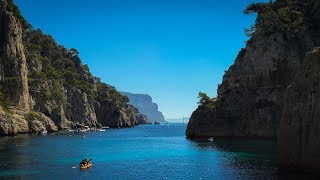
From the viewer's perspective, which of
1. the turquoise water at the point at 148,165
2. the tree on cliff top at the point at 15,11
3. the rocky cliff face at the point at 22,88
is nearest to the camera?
the turquoise water at the point at 148,165

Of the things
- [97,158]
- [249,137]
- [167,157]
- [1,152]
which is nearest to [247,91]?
[249,137]

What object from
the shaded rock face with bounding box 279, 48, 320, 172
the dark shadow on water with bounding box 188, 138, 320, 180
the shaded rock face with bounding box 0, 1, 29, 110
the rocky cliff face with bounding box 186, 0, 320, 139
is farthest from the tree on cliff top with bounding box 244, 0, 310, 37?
the shaded rock face with bounding box 0, 1, 29, 110

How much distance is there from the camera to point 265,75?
11719 cm

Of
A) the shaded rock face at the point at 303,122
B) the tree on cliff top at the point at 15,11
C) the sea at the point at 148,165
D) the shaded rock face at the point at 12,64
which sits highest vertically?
the tree on cliff top at the point at 15,11

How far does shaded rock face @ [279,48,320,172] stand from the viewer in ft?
152

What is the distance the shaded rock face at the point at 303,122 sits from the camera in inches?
1827

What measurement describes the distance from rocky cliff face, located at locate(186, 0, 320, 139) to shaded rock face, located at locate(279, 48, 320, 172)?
57.8 meters

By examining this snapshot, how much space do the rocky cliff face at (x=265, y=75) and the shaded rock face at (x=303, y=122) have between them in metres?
A: 57.8

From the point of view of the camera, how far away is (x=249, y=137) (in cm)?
11862

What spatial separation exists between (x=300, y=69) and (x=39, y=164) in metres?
44.6

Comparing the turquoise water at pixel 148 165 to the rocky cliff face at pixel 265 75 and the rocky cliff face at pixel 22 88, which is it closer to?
the rocky cliff face at pixel 265 75

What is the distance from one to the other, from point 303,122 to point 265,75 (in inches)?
2767

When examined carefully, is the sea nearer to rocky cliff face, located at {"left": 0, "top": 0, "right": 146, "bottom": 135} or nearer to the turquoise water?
the turquoise water

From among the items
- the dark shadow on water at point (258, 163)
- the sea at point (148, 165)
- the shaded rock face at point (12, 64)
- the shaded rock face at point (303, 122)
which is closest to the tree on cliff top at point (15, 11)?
the shaded rock face at point (12, 64)
